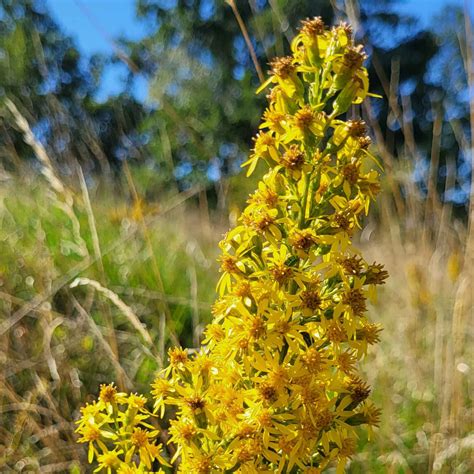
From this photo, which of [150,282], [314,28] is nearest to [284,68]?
[314,28]

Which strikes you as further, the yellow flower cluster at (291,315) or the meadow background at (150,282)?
the meadow background at (150,282)

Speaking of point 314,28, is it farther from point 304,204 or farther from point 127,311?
point 127,311

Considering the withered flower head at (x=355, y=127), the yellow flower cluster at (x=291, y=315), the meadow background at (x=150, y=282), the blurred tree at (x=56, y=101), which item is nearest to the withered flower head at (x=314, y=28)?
the yellow flower cluster at (x=291, y=315)

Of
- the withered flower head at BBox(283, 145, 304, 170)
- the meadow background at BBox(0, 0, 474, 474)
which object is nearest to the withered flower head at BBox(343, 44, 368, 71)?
the withered flower head at BBox(283, 145, 304, 170)

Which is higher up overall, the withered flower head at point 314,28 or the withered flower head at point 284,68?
the withered flower head at point 314,28

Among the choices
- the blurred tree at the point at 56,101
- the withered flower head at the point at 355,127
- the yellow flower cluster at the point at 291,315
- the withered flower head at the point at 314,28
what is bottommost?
the yellow flower cluster at the point at 291,315

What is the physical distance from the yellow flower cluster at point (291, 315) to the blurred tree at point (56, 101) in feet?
→ 3.80

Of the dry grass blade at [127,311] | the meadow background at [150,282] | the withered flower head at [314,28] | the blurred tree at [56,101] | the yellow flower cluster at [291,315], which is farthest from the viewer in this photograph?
the blurred tree at [56,101]

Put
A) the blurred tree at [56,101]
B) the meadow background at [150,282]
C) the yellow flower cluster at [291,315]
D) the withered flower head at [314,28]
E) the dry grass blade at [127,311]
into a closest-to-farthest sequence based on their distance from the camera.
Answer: the yellow flower cluster at [291,315], the withered flower head at [314,28], the dry grass blade at [127,311], the meadow background at [150,282], the blurred tree at [56,101]

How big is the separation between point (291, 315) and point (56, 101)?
5.17 feet

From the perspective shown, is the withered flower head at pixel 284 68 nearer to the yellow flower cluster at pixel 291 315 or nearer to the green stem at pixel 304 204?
the yellow flower cluster at pixel 291 315

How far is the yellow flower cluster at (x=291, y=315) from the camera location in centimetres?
77

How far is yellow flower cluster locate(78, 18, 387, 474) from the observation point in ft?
2.52

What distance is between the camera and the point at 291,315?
2.58 ft
